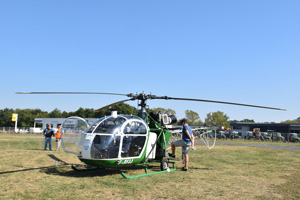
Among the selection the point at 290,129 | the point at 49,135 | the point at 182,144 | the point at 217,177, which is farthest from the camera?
the point at 290,129

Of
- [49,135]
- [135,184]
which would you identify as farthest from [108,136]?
[49,135]

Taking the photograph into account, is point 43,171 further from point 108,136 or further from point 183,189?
point 183,189

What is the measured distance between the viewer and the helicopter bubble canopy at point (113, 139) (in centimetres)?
713

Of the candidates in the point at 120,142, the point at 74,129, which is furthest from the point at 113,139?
the point at 74,129

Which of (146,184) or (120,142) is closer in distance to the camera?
(146,184)

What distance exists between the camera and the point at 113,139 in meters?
7.24

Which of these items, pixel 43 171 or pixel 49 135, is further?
pixel 49 135

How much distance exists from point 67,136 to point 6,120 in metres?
111

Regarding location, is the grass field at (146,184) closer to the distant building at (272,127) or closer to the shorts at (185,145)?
the shorts at (185,145)

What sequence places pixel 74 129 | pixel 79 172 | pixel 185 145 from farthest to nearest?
pixel 185 145 → pixel 79 172 → pixel 74 129

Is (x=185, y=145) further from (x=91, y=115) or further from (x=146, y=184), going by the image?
(x=91, y=115)

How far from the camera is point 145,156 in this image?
8.41 metres

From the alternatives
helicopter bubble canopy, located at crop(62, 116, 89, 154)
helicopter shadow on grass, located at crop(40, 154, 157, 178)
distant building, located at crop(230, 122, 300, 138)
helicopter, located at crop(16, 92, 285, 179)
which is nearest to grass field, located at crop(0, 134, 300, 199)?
helicopter shadow on grass, located at crop(40, 154, 157, 178)

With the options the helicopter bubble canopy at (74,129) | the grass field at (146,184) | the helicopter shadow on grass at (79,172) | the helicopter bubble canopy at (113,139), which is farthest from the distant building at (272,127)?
the helicopter bubble canopy at (74,129)
